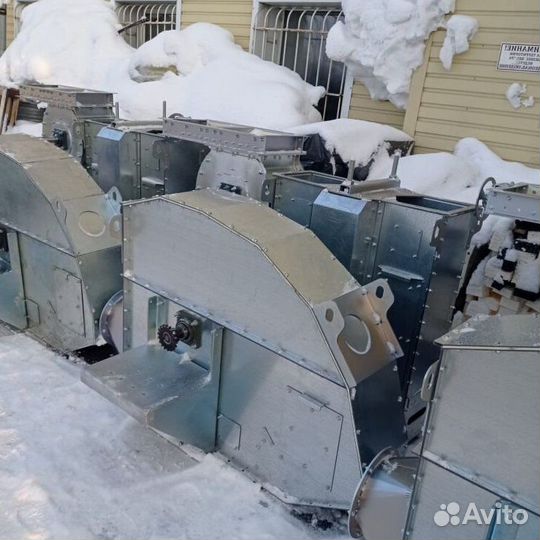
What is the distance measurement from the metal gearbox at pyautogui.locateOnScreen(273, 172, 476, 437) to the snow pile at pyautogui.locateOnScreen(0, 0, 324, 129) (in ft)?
8.82

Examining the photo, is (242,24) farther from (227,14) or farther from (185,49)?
(185,49)

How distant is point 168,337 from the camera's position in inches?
98.0

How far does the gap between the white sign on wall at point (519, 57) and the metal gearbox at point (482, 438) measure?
3.74m

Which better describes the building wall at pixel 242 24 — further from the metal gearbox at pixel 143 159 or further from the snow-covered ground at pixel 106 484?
the snow-covered ground at pixel 106 484

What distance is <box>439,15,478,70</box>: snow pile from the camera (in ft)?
15.8

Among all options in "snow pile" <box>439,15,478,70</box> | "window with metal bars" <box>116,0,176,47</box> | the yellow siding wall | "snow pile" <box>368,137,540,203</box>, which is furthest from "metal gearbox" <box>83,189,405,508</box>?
"window with metal bars" <box>116,0,176,47</box>

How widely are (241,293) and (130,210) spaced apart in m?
0.80

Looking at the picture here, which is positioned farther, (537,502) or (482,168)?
(482,168)

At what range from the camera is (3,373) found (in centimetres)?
316

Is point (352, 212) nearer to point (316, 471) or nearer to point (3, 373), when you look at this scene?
point (316, 471)

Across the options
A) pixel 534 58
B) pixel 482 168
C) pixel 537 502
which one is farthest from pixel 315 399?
pixel 534 58

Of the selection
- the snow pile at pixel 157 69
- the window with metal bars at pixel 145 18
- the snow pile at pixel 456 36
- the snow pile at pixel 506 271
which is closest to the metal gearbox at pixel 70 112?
the snow pile at pixel 157 69

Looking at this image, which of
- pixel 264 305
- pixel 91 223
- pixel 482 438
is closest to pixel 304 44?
pixel 91 223

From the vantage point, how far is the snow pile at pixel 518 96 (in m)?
4.68
